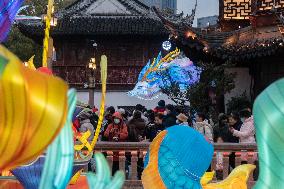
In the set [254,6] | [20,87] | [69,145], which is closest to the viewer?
[20,87]

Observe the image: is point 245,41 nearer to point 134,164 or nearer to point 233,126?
point 233,126

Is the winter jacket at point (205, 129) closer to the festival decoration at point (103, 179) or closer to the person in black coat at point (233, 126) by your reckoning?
the person in black coat at point (233, 126)

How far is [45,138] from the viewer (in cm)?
179

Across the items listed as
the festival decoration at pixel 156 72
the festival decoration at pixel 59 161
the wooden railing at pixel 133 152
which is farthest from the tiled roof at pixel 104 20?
the festival decoration at pixel 59 161

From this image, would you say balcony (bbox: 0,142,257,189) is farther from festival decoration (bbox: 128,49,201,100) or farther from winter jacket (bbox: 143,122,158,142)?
festival decoration (bbox: 128,49,201,100)

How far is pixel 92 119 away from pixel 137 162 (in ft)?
5.09

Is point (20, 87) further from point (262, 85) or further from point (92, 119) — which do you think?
point (262, 85)

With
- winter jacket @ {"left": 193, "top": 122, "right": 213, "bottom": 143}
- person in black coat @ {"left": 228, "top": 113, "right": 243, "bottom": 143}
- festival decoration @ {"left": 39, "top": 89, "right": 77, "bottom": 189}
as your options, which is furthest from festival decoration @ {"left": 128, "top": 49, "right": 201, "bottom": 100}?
festival decoration @ {"left": 39, "top": 89, "right": 77, "bottom": 189}

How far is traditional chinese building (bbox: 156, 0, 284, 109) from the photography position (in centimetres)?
1006

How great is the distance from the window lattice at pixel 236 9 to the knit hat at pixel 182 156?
28.1ft

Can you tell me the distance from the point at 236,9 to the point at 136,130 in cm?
452

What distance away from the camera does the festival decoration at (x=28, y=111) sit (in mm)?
1721

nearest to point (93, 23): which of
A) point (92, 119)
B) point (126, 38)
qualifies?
point (126, 38)

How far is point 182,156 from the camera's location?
9.36 ft
